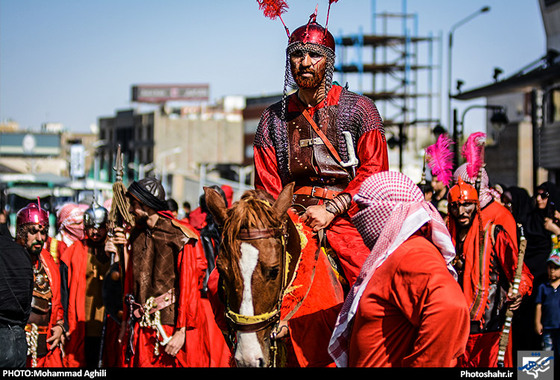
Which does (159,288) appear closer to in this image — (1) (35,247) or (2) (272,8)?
(1) (35,247)

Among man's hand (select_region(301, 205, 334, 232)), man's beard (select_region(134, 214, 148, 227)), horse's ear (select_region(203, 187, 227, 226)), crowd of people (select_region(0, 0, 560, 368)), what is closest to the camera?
crowd of people (select_region(0, 0, 560, 368))

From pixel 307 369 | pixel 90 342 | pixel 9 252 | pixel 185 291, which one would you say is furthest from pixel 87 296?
pixel 307 369

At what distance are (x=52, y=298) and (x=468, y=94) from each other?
70.9 ft

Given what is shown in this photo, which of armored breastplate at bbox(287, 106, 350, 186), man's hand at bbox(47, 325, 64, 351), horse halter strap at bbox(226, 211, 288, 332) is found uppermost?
armored breastplate at bbox(287, 106, 350, 186)

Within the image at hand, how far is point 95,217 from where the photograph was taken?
912 centimetres

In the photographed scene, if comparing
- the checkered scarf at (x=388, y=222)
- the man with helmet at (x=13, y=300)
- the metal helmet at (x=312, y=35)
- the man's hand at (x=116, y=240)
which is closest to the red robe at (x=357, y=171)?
the metal helmet at (x=312, y=35)

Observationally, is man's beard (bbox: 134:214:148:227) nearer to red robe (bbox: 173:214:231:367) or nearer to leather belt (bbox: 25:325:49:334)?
red robe (bbox: 173:214:231:367)

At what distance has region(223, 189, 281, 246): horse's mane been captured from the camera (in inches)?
170

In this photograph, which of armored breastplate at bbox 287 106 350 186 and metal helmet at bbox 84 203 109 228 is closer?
armored breastplate at bbox 287 106 350 186

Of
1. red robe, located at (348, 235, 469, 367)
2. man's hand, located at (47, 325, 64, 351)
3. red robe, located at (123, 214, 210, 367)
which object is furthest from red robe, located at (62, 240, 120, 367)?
red robe, located at (348, 235, 469, 367)

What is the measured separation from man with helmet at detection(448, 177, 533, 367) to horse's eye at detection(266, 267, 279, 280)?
3.66 metres

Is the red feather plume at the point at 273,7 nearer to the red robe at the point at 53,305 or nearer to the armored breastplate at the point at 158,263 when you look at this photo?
the armored breastplate at the point at 158,263

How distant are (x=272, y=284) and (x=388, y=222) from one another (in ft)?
2.63

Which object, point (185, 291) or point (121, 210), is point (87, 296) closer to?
point (121, 210)
